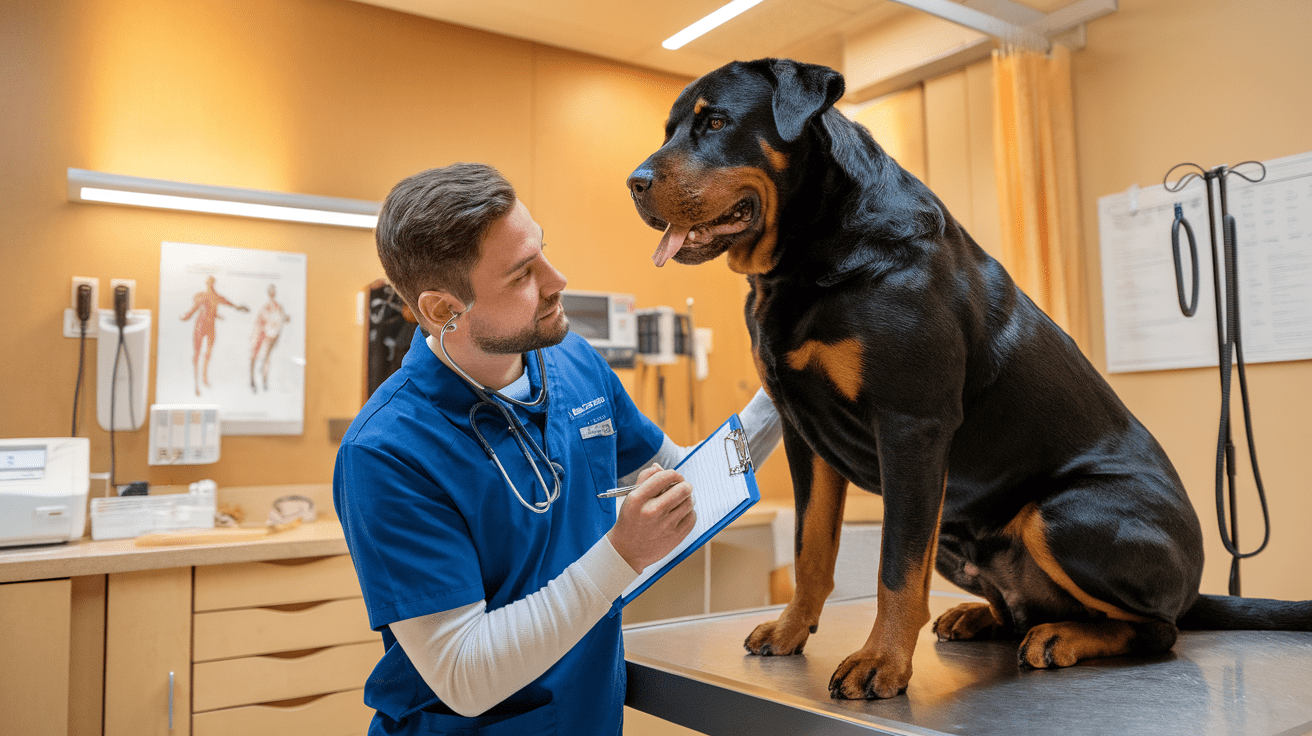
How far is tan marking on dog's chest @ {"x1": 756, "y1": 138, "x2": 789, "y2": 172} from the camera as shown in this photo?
90 cm

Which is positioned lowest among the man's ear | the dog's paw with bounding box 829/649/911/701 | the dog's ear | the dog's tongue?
the dog's paw with bounding box 829/649/911/701

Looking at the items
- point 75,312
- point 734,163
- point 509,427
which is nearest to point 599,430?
point 509,427

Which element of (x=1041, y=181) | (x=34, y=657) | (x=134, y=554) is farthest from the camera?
(x=1041, y=181)

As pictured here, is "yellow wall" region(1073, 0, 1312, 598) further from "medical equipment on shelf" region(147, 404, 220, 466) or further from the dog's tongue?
"medical equipment on shelf" region(147, 404, 220, 466)

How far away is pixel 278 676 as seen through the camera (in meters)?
2.45

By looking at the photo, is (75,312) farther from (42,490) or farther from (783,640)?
(783,640)

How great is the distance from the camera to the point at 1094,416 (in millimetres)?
1031

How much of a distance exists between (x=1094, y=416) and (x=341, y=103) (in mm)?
3299

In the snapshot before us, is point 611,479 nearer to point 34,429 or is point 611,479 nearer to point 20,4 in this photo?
point 34,429

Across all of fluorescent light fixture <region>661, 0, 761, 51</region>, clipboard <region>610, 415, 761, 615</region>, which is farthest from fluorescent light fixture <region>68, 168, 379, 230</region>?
clipboard <region>610, 415, 761, 615</region>

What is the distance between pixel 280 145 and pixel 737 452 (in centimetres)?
302

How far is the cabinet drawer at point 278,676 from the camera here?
2354 millimetres

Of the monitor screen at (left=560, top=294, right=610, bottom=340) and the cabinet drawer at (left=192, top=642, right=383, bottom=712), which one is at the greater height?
the monitor screen at (left=560, top=294, right=610, bottom=340)

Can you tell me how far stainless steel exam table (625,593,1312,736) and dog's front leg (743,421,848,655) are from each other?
31 millimetres
